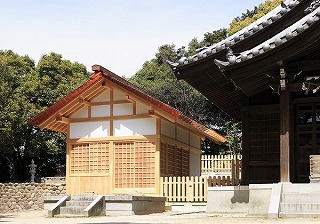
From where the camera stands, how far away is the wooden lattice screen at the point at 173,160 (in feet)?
80.7

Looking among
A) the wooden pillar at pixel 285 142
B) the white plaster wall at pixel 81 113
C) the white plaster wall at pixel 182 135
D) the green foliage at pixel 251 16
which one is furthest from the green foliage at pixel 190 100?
the wooden pillar at pixel 285 142

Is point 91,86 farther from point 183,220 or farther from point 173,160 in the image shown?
point 183,220

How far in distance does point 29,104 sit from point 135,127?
1837cm

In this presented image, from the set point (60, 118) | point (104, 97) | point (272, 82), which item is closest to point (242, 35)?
point (272, 82)

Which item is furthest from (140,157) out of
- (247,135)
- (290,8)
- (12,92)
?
(12,92)

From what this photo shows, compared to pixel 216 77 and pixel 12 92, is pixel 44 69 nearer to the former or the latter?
pixel 12 92

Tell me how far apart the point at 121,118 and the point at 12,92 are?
62.3 ft

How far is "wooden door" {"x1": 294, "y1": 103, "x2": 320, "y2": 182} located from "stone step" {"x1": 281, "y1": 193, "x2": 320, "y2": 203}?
3.07 m

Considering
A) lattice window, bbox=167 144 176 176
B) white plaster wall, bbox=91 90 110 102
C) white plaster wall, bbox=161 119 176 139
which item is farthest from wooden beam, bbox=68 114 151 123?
lattice window, bbox=167 144 176 176

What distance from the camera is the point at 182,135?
90.8 feet

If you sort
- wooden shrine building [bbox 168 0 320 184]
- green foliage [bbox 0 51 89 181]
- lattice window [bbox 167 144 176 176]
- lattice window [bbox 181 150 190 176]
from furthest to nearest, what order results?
green foliage [bbox 0 51 89 181]
lattice window [bbox 181 150 190 176]
lattice window [bbox 167 144 176 176]
wooden shrine building [bbox 168 0 320 184]

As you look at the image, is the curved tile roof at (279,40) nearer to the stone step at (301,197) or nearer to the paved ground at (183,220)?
the stone step at (301,197)

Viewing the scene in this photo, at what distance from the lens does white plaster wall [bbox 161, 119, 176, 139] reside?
24.6 m

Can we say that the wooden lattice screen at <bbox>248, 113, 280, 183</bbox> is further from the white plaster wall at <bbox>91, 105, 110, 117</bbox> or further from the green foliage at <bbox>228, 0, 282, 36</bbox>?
the green foliage at <bbox>228, 0, 282, 36</bbox>
